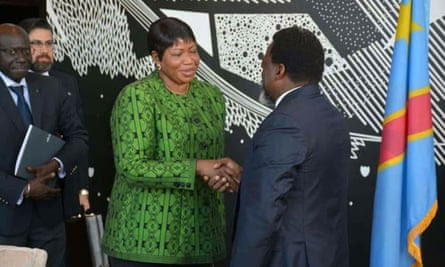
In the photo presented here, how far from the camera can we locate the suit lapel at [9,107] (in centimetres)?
391

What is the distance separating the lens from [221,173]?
3.35 meters

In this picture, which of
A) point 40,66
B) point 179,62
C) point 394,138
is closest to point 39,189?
point 179,62

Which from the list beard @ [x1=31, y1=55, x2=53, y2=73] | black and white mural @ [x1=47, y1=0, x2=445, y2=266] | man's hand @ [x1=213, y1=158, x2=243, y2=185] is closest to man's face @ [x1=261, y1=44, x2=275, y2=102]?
man's hand @ [x1=213, y1=158, x2=243, y2=185]

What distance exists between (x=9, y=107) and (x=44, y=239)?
0.62 m

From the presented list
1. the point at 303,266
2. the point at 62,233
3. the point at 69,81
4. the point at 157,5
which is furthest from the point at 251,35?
the point at 303,266

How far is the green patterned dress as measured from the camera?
3363mm

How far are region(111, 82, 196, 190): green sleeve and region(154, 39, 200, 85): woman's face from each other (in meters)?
0.16

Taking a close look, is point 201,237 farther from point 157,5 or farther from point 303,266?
point 157,5

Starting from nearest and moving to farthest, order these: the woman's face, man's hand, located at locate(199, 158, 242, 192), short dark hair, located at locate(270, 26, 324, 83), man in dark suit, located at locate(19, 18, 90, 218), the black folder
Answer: short dark hair, located at locate(270, 26, 324, 83) < man's hand, located at locate(199, 158, 242, 192) < the woman's face < the black folder < man in dark suit, located at locate(19, 18, 90, 218)

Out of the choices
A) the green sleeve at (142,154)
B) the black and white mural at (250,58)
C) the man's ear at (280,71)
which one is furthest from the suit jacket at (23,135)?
the man's ear at (280,71)

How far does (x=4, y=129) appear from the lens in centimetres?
389

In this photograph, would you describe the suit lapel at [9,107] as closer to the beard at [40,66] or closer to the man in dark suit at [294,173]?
the beard at [40,66]

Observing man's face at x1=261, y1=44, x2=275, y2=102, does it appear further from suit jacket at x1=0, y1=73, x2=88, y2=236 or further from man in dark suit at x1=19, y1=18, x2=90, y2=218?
man in dark suit at x1=19, y1=18, x2=90, y2=218

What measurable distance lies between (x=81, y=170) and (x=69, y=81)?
62cm
